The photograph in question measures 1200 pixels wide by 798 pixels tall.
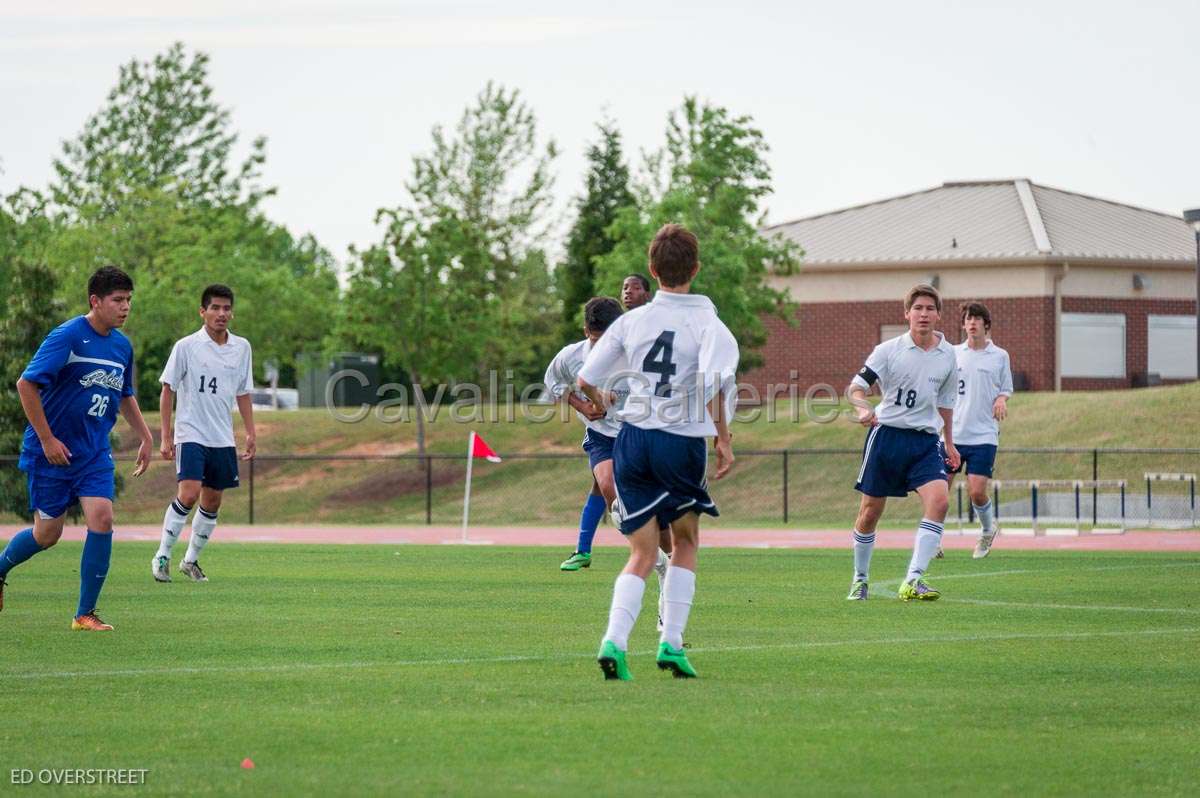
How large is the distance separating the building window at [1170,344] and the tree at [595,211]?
20.7 meters

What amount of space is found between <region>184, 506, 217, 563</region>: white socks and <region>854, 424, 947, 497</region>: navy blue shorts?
5.75 metres

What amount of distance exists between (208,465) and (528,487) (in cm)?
2720

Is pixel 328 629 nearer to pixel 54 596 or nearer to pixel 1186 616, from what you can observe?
pixel 54 596

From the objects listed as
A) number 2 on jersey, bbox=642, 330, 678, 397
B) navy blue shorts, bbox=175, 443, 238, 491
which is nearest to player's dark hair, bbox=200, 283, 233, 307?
navy blue shorts, bbox=175, 443, 238, 491

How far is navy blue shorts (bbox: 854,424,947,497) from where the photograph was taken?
1307 cm

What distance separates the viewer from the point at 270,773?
6.04 m

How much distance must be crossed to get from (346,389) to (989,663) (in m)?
66.9

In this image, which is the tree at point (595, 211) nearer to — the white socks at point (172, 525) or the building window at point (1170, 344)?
the building window at point (1170, 344)

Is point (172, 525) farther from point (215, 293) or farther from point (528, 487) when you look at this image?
point (528, 487)

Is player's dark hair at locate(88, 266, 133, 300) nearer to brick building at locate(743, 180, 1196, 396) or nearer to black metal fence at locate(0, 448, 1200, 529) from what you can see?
black metal fence at locate(0, 448, 1200, 529)

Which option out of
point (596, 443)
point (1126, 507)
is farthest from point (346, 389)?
point (596, 443)

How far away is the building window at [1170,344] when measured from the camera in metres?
56.7

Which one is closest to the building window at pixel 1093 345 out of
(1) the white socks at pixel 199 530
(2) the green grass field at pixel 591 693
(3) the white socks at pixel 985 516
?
(3) the white socks at pixel 985 516

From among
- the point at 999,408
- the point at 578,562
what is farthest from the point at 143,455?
the point at 999,408
